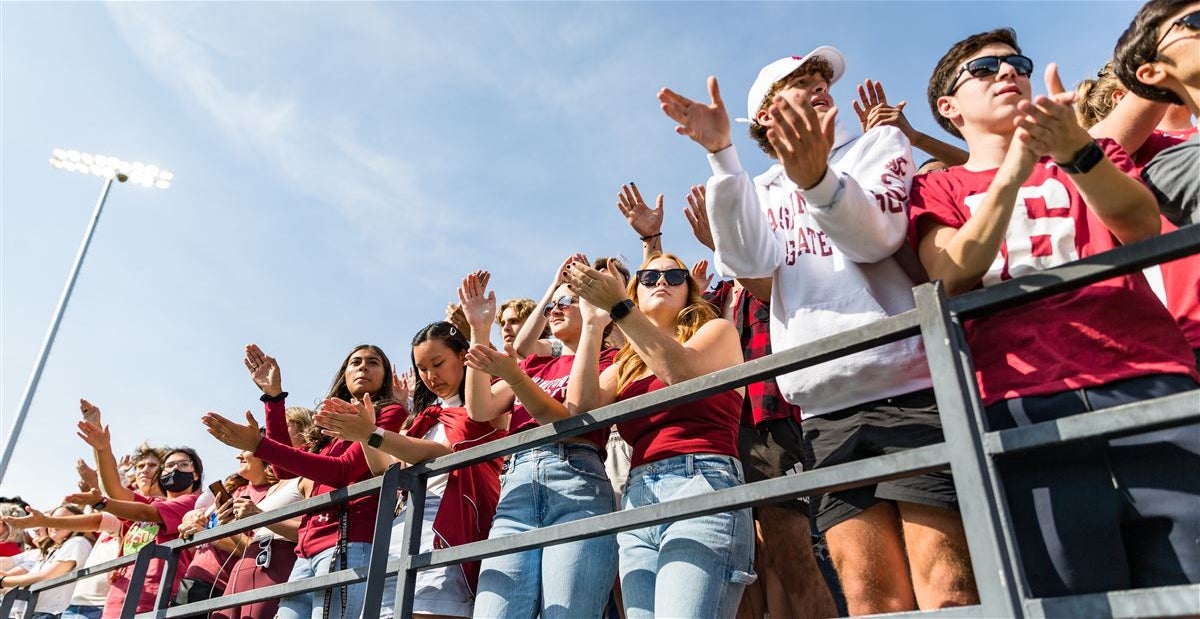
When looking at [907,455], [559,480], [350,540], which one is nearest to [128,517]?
[350,540]

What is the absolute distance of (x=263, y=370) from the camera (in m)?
4.49

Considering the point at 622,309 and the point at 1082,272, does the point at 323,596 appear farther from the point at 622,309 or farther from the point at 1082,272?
the point at 1082,272

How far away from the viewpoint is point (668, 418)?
2959 millimetres

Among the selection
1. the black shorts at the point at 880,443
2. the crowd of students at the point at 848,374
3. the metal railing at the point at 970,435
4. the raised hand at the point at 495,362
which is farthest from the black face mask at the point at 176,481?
the black shorts at the point at 880,443

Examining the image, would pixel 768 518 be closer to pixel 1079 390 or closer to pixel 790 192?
pixel 790 192

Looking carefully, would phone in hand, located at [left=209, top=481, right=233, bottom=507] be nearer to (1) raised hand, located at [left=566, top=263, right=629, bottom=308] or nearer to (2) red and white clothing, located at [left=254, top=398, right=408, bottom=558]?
(2) red and white clothing, located at [left=254, top=398, right=408, bottom=558]

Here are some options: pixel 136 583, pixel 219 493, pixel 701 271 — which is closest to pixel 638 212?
pixel 701 271

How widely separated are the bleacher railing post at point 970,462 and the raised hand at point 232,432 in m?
2.99

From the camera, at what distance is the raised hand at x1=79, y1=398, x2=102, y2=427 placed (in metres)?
6.11

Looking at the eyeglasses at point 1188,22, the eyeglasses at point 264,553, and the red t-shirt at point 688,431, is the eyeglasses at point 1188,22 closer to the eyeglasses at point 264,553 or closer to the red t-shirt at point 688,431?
the red t-shirt at point 688,431

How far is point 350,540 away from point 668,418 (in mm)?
1723

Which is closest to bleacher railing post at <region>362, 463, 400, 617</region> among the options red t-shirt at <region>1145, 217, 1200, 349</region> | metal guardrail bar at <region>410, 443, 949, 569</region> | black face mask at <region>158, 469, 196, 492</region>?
metal guardrail bar at <region>410, 443, 949, 569</region>

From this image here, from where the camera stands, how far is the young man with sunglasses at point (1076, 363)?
176 centimetres

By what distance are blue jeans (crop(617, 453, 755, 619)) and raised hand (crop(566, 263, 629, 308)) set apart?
1.86ft
